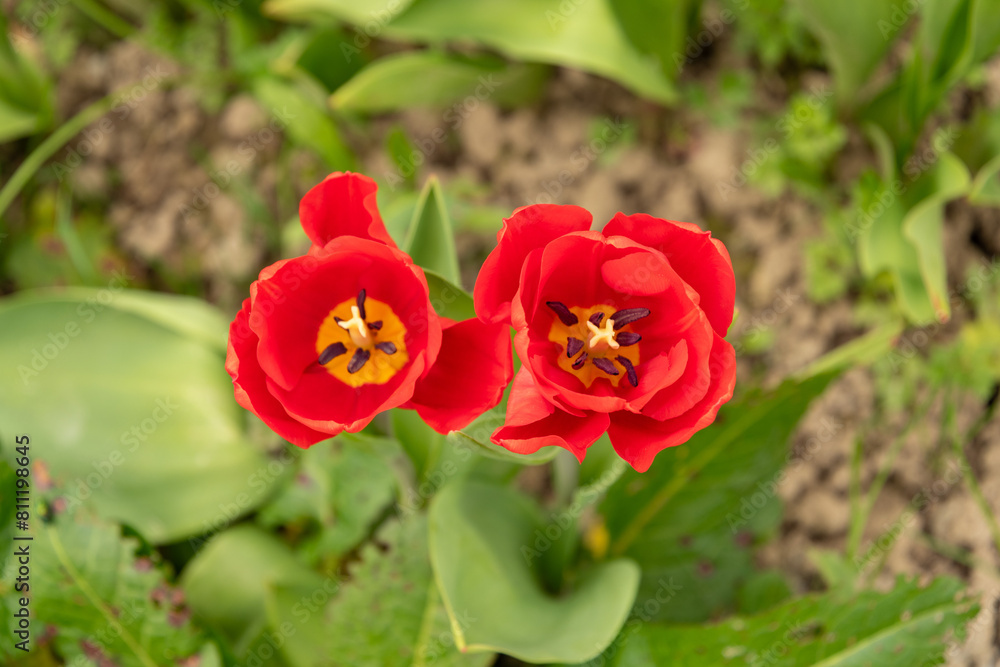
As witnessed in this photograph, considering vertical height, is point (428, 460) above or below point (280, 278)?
below

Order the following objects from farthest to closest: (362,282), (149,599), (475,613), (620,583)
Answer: (149,599), (620,583), (475,613), (362,282)

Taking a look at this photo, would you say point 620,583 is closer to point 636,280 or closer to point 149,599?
point 636,280

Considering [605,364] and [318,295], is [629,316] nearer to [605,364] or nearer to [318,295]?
[605,364]

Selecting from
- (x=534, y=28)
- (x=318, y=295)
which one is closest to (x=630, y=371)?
(x=318, y=295)

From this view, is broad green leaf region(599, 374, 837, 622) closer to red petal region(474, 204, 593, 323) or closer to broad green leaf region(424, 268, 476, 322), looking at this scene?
broad green leaf region(424, 268, 476, 322)

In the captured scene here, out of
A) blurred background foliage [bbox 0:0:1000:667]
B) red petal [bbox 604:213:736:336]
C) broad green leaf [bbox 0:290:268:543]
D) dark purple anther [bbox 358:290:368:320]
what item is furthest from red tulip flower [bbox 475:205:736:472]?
broad green leaf [bbox 0:290:268:543]

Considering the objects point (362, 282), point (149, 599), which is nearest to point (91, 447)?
point (149, 599)
